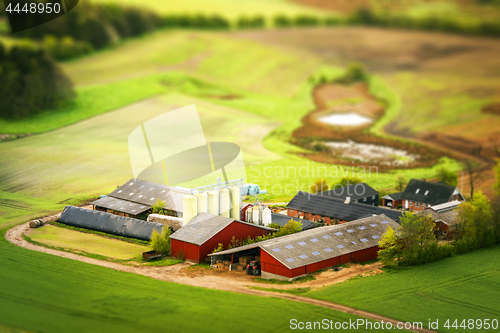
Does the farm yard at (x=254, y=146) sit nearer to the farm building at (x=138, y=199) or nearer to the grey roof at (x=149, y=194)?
the farm building at (x=138, y=199)

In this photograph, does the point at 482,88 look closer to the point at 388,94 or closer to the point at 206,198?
the point at 388,94

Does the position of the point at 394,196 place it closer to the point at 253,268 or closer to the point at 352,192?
the point at 352,192

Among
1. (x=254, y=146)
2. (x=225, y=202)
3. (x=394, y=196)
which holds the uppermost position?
(x=225, y=202)

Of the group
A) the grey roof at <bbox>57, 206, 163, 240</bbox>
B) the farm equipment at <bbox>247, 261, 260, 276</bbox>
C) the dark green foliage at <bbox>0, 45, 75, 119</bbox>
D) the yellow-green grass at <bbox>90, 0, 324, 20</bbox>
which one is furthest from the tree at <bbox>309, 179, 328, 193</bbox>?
the yellow-green grass at <bbox>90, 0, 324, 20</bbox>

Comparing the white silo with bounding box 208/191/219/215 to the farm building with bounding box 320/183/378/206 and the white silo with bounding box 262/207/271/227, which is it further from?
the farm building with bounding box 320/183/378/206

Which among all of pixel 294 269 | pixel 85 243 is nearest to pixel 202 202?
pixel 85 243

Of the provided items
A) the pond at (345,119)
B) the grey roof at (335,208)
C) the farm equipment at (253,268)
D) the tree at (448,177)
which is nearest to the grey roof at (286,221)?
the grey roof at (335,208)

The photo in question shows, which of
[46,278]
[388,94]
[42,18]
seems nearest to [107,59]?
[42,18]
